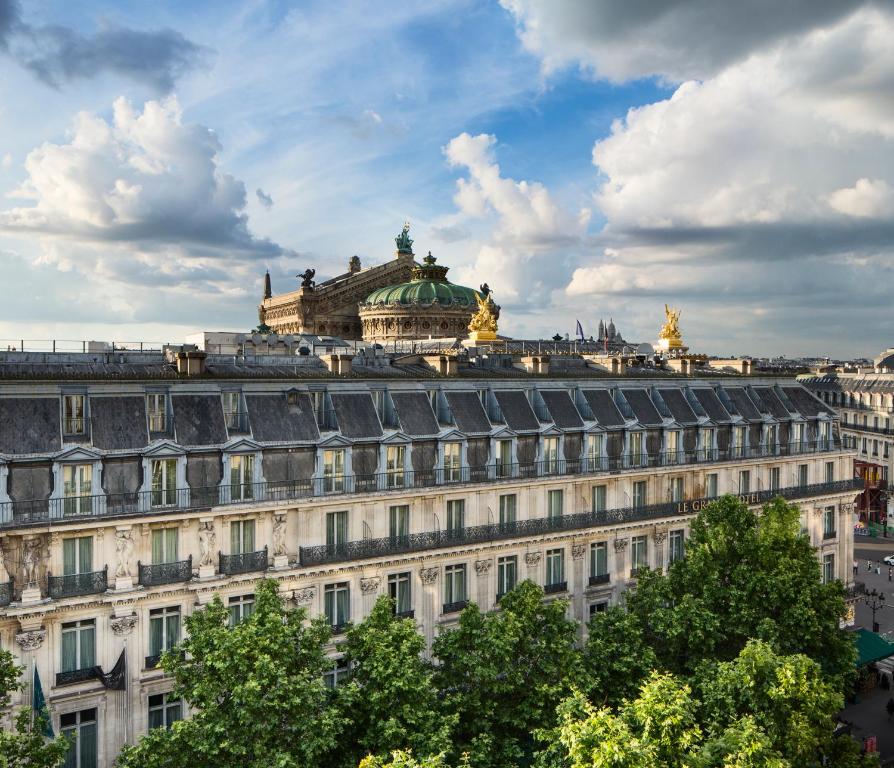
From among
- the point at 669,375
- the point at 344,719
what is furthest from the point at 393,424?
the point at 669,375

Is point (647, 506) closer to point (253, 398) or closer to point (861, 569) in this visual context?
point (253, 398)

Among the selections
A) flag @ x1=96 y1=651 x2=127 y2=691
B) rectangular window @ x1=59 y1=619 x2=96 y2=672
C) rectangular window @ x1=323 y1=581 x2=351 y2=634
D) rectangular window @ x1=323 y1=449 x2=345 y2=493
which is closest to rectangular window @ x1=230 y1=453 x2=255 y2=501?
rectangular window @ x1=323 y1=449 x2=345 y2=493

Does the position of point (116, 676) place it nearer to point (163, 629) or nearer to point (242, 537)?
point (163, 629)

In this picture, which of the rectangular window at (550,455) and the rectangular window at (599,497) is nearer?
the rectangular window at (550,455)

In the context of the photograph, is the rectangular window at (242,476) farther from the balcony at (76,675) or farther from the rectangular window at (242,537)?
the balcony at (76,675)

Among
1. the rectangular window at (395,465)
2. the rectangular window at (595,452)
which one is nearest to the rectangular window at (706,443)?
the rectangular window at (595,452)

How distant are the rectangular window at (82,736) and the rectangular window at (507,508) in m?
21.9

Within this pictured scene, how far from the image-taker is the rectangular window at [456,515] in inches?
1718

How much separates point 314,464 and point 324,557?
445 centimetres

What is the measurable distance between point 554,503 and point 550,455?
2788mm

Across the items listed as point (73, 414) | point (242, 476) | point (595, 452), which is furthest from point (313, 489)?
point (595, 452)

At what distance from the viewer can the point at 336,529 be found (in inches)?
1585

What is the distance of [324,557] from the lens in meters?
39.2

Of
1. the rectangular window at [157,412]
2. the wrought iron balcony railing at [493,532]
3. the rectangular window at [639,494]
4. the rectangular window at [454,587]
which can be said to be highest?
the rectangular window at [157,412]
